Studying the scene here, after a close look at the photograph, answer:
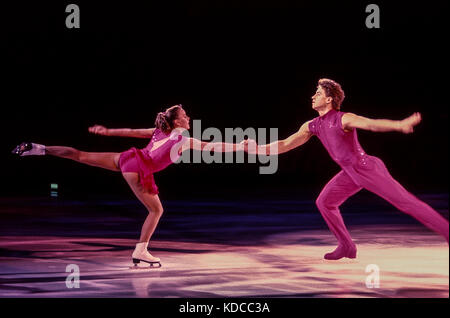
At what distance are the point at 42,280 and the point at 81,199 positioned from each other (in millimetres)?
7838

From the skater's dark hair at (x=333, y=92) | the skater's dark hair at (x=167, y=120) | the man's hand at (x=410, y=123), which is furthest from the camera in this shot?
the skater's dark hair at (x=333, y=92)

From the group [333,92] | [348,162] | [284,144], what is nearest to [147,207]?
[284,144]

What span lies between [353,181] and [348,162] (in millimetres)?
313

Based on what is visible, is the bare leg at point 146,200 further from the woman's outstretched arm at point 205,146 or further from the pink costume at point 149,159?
the woman's outstretched arm at point 205,146

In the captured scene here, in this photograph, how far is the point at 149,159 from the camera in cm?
647

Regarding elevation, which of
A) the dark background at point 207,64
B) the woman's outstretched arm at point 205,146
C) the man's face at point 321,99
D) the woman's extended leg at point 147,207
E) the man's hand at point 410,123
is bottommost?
the woman's extended leg at point 147,207

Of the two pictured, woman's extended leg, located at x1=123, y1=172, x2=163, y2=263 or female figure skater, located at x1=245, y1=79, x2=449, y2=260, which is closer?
female figure skater, located at x1=245, y1=79, x2=449, y2=260

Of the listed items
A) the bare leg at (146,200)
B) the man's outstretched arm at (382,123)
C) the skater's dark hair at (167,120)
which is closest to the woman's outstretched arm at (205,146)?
the skater's dark hair at (167,120)

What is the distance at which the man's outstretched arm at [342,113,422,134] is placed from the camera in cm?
567

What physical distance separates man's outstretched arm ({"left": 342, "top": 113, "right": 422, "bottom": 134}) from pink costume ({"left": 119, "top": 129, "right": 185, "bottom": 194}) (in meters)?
1.46

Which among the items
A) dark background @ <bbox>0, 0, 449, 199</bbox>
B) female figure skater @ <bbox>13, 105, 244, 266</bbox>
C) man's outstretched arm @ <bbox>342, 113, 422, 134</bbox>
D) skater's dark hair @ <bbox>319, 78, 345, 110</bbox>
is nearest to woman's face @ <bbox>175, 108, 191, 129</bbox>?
female figure skater @ <bbox>13, 105, 244, 266</bbox>

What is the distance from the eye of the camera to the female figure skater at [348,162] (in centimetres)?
588

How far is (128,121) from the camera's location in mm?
14031

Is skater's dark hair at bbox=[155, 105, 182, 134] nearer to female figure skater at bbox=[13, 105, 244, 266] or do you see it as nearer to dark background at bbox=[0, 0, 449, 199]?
female figure skater at bbox=[13, 105, 244, 266]
